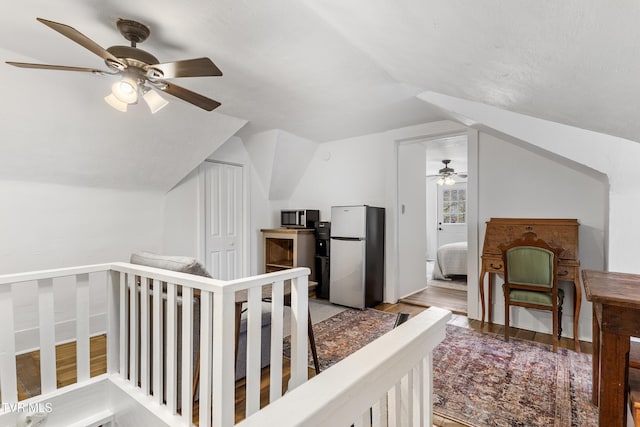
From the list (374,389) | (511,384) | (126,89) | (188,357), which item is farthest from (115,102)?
(511,384)

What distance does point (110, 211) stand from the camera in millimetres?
3309

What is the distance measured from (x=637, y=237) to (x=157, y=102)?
373 centimetres

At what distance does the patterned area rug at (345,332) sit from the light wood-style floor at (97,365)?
277 mm

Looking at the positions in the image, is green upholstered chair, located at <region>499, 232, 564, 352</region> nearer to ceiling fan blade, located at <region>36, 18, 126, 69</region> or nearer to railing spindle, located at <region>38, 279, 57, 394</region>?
ceiling fan blade, located at <region>36, 18, 126, 69</region>

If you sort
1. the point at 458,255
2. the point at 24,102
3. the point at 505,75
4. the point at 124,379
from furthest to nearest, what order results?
the point at 458,255 → the point at 24,102 → the point at 124,379 → the point at 505,75

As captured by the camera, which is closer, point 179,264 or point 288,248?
point 179,264

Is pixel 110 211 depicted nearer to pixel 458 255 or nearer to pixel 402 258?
pixel 402 258

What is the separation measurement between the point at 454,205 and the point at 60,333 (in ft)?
25.1

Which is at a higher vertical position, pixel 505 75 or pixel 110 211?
pixel 505 75

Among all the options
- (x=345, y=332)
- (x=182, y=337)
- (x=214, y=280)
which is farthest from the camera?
(x=345, y=332)

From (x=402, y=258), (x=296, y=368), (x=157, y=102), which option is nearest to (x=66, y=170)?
(x=157, y=102)

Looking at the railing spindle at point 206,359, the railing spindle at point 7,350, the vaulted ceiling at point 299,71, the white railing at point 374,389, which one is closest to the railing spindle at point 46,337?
the railing spindle at point 7,350

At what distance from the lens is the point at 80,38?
1.49 metres

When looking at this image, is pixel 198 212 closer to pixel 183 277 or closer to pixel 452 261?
pixel 183 277
